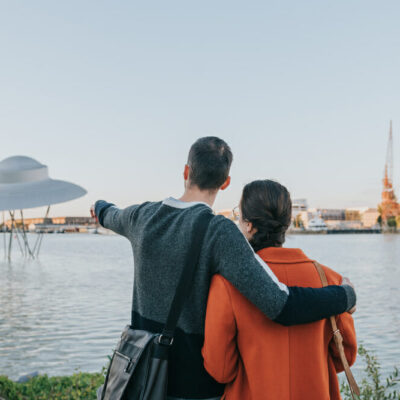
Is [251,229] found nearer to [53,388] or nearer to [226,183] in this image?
[226,183]

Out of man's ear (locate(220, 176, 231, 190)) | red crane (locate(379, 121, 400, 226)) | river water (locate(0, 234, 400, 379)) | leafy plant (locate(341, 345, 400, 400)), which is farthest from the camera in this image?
red crane (locate(379, 121, 400, 226))

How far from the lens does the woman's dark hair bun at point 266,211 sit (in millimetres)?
2053

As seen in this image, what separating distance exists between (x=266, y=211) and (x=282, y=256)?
188 mm

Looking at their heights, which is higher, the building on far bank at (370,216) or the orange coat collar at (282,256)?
the orange coat collar at (282,256)

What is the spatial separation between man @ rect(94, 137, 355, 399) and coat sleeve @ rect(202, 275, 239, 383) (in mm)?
61

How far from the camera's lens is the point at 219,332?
1842 millimetres

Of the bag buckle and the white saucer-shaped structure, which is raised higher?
the bag buckle

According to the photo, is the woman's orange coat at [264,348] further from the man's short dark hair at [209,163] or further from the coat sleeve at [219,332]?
the man's short dark hair at [209,163]

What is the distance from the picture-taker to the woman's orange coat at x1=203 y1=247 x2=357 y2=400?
1.86 meters

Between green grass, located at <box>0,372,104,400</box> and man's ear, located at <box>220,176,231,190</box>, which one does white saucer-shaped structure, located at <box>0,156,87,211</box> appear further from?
Answer: man's ear, located at <box>220,176,231,190</box>

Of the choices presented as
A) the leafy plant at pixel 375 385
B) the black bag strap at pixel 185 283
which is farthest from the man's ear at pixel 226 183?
the leafy plant at pixel 375 385

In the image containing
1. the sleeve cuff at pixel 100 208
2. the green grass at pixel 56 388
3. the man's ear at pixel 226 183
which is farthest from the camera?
the green grass at pixel 56 388

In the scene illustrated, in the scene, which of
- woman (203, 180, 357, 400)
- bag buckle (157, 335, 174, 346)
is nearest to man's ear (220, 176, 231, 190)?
woman (203, 180, 357, 400)

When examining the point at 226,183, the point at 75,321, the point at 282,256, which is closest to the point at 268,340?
the point at 282,256
